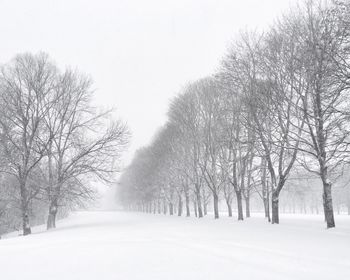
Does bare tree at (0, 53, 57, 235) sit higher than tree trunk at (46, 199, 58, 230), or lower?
higher

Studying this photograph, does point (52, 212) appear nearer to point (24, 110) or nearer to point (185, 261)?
point (24, 110)

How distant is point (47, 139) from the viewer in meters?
29.0

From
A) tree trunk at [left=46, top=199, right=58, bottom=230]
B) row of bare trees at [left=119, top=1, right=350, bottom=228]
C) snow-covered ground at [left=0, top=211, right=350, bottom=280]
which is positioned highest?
row of bare trees at [left=119, top=1, right=350, bottom=228]

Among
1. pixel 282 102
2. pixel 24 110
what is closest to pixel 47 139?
pixel 24 110

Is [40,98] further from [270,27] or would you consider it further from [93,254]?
[93,254]

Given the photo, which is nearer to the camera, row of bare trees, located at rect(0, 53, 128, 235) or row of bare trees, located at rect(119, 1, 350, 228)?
row of bare trees, located at rect(119, 1, 350, 228)

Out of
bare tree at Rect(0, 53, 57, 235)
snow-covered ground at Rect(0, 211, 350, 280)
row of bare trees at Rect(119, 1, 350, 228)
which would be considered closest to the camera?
snow-covered ground at Rect(0, 211, 350, 280)

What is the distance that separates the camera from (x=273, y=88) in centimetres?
2027

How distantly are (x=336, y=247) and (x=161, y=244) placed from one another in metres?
5.76

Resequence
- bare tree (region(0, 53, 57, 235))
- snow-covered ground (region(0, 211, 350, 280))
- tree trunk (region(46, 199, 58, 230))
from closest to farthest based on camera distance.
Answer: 1. snow-covered ground (region(0, 211, 350, 280))
2. bare tree (region(0, 53, 57, 235))
3. tree trunk (region(46, 199, 58, 230))

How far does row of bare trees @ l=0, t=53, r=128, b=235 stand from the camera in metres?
25.4

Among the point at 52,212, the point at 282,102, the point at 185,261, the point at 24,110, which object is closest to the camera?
the point at 185,261

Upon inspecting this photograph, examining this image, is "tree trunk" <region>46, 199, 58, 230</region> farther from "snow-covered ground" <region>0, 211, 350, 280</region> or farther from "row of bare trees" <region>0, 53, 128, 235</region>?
"snow-covered ground" <region>0, 211, 350, 280</region>

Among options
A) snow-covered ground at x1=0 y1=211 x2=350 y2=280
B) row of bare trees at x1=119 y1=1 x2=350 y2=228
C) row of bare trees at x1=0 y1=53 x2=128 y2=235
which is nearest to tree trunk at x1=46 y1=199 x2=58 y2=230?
row of bare trees at x1=0 y1=53 x2=128 y2=235
